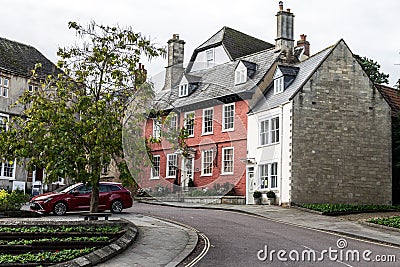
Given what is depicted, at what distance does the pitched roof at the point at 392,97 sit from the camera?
1407 inches

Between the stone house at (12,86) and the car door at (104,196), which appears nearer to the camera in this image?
the car door at (104,196)

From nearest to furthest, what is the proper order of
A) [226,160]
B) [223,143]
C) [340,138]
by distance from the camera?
[340,138], [226,160], [223,143]

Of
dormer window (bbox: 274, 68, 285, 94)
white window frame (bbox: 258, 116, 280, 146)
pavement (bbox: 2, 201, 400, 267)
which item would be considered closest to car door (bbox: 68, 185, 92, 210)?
pavement (bbox: 2, 201, 400, 267)

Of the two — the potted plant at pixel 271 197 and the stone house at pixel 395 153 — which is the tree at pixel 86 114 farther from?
the stone house at pixel 395 153

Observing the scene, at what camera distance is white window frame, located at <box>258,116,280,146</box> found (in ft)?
108

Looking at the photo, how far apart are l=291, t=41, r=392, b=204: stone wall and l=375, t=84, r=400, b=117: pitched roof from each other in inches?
92.0

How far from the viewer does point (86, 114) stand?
16656mm

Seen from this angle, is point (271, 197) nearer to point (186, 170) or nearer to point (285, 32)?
point (186, 170)

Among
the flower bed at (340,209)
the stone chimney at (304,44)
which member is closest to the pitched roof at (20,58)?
the stone chimney at (304,44)

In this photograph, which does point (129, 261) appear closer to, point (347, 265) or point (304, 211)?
point (347, 265)

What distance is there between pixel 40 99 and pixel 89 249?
5189 mm

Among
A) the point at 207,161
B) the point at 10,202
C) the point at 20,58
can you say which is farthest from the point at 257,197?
the point at 20,58

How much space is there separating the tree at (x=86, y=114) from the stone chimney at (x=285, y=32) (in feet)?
64.6

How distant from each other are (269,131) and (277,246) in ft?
59.6
